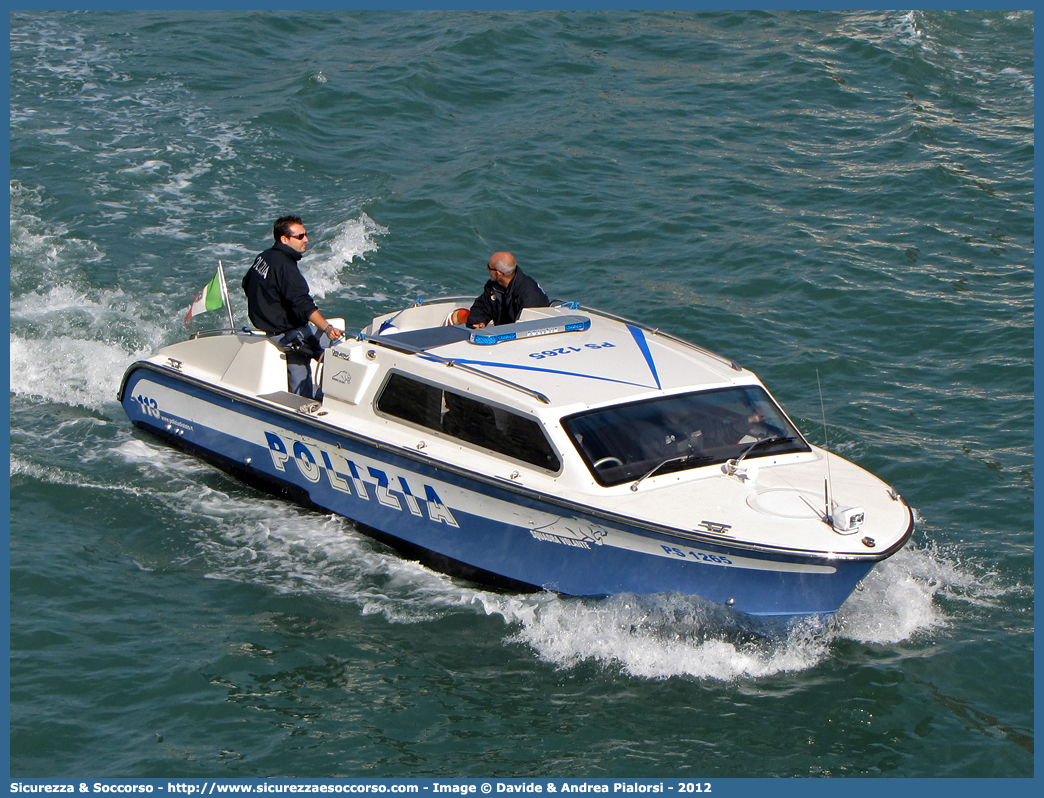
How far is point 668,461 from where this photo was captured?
26.7ft

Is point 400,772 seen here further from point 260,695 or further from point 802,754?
point 802,754

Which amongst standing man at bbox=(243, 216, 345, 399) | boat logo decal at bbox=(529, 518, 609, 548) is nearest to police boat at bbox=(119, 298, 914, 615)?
boat logo decal at bbox=(529, 518, 609, 548)

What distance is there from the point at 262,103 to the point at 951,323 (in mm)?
11581

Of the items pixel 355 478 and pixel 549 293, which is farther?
pixel 549 293

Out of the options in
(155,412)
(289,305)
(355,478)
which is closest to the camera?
(355,478)

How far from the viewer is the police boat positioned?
→ 7562mm

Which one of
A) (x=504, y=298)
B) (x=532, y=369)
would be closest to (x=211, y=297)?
(x=504, y=298)

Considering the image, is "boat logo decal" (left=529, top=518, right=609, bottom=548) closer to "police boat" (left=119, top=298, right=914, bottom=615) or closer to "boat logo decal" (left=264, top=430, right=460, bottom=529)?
"police boat" (left=119, top=298, right=914, bottom=615)

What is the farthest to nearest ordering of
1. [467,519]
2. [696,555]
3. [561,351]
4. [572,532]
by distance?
1. [561,351]
2. [467,519]
3. [572,532]
4. [696,555]

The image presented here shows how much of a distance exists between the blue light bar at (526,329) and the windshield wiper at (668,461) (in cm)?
177

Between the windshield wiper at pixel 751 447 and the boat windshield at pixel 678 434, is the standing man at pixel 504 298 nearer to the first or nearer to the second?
the boat windshield at pixel 678 434

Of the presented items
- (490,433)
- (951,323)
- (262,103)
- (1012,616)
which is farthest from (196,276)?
(1012,616)

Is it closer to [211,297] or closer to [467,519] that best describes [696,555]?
[467,519]

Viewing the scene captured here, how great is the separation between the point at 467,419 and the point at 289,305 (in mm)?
2299
